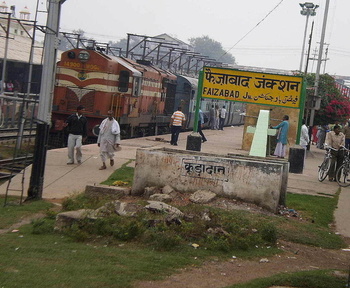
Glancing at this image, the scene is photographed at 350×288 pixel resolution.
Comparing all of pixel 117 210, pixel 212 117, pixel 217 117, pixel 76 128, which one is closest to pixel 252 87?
pixel 76 128

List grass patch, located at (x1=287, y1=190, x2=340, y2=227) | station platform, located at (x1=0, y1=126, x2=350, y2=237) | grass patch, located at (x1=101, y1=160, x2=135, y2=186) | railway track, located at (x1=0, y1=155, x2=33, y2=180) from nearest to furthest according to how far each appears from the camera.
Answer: grass patch, located at (x1=287, y1=190, x2=340, y2=227), station platform, located at (x1=0, y1=126, x2=350, y2=237), grass patch, located at (x1=101, y1=160, x2=135, y2=186), railway track, located at (x1=0, y1=155, x2=33, y2=180)

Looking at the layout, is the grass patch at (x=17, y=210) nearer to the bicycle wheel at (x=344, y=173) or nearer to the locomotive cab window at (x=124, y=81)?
the bicycle wheel at (x=344, y=173)

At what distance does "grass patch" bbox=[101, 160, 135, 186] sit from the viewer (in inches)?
552

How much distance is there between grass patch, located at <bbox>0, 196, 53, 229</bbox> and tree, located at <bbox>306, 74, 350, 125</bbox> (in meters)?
22.0

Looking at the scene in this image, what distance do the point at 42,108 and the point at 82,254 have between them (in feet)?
16.9

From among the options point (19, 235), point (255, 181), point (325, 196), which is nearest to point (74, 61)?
point (325, 196)

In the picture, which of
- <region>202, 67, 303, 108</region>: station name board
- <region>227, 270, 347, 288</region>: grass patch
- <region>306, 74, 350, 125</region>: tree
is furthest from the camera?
<region>306, 74, 350, 125</region>: tree

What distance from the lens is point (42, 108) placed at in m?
11.8

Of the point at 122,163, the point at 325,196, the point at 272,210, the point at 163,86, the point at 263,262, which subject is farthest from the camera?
the point at 163,86

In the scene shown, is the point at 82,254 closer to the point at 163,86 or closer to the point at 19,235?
the point at 19,235

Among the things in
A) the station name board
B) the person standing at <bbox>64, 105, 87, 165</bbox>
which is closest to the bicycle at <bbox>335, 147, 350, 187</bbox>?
the station name board

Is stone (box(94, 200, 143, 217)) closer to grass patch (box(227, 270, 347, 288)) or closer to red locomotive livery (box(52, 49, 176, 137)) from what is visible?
grass patch (box(227, 270, 347, 288))

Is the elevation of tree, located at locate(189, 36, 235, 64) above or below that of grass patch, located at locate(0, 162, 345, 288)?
above

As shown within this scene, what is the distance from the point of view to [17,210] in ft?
34.3
